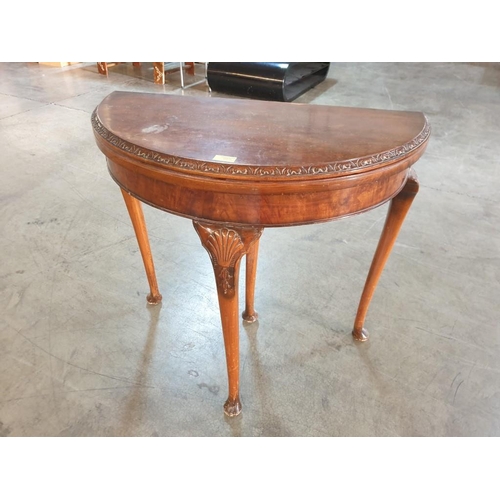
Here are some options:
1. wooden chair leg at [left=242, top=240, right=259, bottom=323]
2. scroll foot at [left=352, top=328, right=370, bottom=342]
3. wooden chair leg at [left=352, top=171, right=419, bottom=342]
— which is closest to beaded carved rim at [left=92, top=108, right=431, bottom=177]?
wooden chair leg at [left=352, top=171, right=419, bottom=342]

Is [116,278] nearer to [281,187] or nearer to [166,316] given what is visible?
[166,316]

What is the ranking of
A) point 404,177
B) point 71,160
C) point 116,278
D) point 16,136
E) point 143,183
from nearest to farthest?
point 143,183 → point 404,177 → point 116,278 → point 71,160 → point 16,136

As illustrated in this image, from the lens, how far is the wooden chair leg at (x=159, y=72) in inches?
180

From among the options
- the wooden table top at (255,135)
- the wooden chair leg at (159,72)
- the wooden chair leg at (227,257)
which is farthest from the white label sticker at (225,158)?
the wooden chair leg at (159,72)

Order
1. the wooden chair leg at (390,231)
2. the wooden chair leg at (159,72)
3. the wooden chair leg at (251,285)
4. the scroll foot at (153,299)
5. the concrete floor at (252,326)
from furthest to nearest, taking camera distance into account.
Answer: the wooden chair leg at (159,72), the scroll foot at (153,299), the wooden chair leg at (251,285), the concrete floor at (252,326), the wooden chair leg at (390,231)

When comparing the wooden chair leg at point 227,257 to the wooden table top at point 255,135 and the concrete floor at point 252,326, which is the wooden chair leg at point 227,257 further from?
the concrete floor at point 252,326

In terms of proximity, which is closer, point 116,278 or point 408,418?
point 408,418

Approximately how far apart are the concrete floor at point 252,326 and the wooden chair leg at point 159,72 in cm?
230

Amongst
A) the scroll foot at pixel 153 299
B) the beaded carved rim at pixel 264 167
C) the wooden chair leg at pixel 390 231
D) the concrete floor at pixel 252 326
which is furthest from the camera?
the scroll foot at pixel 153 299

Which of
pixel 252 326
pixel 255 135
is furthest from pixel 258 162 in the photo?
pixel 252 326

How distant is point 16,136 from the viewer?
316 cm

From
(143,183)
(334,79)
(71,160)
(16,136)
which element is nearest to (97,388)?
(143,183)

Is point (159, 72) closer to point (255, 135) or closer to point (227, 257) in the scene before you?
point (255, 135)

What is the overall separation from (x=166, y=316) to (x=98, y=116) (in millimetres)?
838
